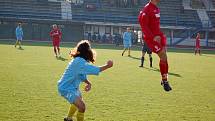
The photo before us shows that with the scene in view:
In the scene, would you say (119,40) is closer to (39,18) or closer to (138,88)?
(39,18)

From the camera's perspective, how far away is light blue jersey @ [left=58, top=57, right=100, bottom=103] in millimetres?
7531

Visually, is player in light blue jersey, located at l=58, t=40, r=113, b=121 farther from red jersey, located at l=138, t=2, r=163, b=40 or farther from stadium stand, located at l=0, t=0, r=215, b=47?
stadium stand, located at l=0, t=0, r=215, b=47

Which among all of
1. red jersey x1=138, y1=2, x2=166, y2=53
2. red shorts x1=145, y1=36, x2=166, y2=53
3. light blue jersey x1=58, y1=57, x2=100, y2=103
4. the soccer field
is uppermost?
red jersey x1=138, y1=2, x2=166, y2=53

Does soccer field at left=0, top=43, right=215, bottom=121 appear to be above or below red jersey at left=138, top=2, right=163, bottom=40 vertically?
below

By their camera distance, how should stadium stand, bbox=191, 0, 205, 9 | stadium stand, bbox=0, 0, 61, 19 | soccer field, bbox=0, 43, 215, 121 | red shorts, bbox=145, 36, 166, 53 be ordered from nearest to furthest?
red shorts, bbox=145, 36, 166, 53 < soccer field, bbox=0, 43, 215, 121 < stadium stand, bbox=0, 0, 61, 19 < stadium stand, bbox=191, 0, 205, 9

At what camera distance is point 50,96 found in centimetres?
1202

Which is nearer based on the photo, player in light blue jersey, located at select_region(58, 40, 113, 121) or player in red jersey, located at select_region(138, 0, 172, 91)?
player in light blue jersey, located at select_region(58, 40, 113, 121)

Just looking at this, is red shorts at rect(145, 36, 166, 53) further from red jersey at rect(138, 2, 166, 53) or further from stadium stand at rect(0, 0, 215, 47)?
stadium stand at rect(0, 0, 215, 47)

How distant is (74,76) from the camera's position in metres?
7.68

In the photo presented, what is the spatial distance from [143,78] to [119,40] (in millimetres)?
37969

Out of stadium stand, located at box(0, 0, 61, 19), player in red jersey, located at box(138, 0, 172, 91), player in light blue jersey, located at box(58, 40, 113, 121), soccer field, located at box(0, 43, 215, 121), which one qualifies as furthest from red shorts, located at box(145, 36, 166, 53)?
stadium stand, located at box(0, 0, 61, 19)

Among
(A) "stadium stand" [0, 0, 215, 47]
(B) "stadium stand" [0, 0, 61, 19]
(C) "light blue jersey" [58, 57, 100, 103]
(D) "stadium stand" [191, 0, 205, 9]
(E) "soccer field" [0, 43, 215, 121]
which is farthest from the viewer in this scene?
(D) "stadium stand" [191, 0, 205, 9]

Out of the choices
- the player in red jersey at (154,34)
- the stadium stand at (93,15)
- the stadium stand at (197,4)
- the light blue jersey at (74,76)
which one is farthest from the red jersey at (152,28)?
the stadium stand at (197,4)

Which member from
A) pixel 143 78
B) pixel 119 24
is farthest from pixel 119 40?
pixel 143 78
